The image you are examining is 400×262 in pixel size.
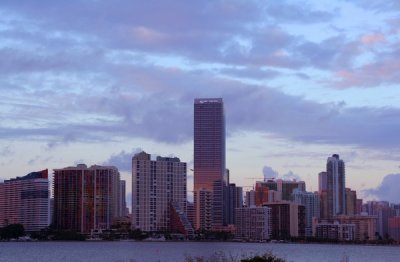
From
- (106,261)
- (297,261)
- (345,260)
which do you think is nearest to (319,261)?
(297,261)

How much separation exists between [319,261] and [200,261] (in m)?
72.7

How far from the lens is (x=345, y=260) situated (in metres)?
34.7

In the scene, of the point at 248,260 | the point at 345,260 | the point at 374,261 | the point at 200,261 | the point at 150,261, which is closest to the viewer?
the point at 248,260

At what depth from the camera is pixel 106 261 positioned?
9138 centimetres

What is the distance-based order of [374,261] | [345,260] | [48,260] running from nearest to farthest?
[345,260]
[48,260]
[374,261]

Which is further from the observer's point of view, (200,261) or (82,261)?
(82,261)

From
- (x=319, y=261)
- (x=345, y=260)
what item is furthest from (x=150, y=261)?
(x=345, y=260)

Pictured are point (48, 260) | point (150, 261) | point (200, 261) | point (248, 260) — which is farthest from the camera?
point (48, 260)

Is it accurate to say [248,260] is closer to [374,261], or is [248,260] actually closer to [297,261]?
[297,261]

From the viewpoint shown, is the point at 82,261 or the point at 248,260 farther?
Answer: the point at 82,261

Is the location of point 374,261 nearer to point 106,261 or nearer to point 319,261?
point 319,261

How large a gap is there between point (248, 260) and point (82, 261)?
63692 mm

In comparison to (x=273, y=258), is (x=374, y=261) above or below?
below

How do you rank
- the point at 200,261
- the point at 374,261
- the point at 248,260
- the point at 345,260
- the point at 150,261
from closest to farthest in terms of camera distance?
1. the point at 248,260
2. the point at 200,261
3. the point at 345,260
4. the point at 150,261
5. the point at 374,261
